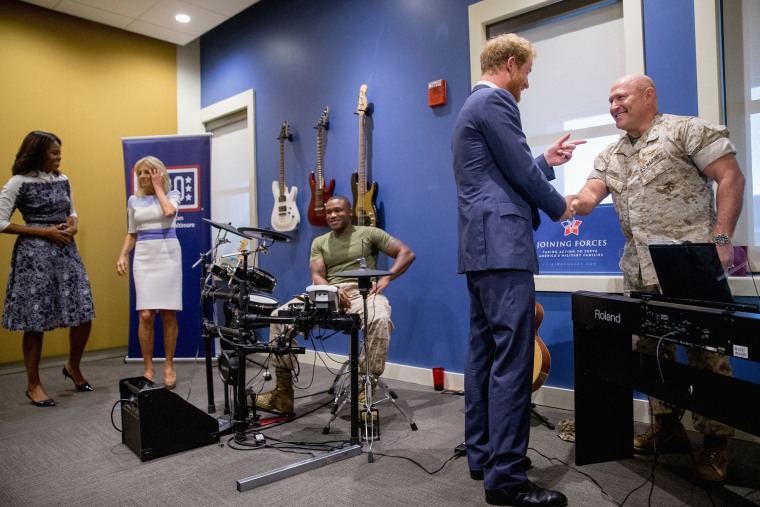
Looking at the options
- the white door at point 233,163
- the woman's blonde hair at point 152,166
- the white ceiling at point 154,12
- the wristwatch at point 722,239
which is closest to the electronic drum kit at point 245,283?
the woman's blonde hair at point 152,166

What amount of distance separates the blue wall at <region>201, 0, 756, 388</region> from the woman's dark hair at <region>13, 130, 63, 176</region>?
1.94 m

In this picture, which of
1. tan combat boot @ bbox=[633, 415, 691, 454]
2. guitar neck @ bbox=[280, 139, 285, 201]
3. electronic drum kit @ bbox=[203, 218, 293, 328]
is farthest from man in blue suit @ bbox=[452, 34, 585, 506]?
guitar neck @ bbox=[280, 139, 285, 201]

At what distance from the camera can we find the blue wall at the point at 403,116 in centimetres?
305

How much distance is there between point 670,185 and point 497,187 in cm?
86

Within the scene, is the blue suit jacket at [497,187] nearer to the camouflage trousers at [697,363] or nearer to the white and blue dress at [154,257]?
the camouflage trousers at [697,363]

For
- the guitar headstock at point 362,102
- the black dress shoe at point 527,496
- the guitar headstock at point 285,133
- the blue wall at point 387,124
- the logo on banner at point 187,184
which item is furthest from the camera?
the guitar headstock at point 285,133

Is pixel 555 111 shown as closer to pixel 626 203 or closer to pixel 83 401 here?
pixel 626 203

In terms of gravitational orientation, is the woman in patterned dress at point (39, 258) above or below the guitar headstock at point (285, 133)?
below

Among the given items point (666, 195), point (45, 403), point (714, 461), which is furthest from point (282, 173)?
point (714, 461)

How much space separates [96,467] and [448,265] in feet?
7.67

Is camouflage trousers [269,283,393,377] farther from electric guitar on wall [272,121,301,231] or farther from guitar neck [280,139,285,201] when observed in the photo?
guitar neck [280,139,285,201]

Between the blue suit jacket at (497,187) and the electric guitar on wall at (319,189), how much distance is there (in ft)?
8.13

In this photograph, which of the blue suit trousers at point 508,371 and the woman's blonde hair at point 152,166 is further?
Answer: the woman's blonde hair at point 152,166

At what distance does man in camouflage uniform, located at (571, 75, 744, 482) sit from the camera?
2.06 metres
